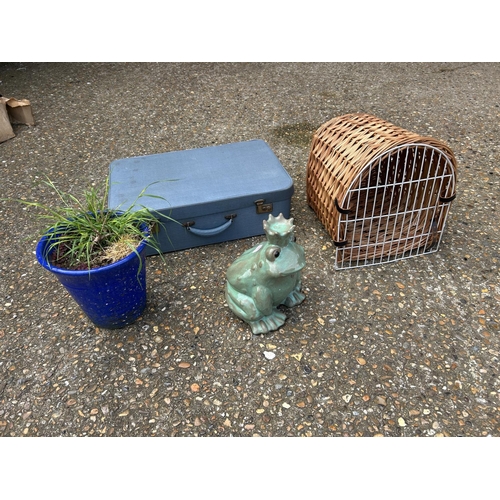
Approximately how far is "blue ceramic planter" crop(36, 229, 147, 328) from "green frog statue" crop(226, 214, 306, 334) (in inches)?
16.8

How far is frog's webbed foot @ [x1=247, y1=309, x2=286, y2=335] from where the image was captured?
6.56ft

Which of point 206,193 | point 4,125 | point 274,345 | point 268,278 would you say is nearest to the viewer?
point 268,278

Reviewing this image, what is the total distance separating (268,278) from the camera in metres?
1.84

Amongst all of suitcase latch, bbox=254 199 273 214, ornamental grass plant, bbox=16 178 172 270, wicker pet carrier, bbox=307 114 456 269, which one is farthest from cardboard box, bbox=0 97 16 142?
wicker pet carrier, bbox=307 114 456 269

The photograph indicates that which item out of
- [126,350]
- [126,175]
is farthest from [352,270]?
[126,175]

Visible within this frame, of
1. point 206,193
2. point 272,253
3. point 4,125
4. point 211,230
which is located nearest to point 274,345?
point 272,253

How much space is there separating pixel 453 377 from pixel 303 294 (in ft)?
2.51

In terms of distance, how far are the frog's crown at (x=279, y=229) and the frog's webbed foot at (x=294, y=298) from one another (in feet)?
1.41

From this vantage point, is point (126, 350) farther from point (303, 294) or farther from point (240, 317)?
point (303, 294)

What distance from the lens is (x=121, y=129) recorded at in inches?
155

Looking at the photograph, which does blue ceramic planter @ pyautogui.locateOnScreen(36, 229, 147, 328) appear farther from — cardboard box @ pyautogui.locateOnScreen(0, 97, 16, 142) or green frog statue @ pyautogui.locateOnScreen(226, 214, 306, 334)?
cardboard box @ pyautogui.locateOnScreen(0, 97, 16, 142)

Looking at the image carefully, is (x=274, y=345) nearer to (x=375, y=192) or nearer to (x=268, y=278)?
(x=268, y=278)

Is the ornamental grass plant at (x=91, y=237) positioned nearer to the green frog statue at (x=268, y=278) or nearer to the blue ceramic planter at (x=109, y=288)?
the blue ceramic planter at (x=109, y=288)

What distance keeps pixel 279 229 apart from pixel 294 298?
52 centimetres
